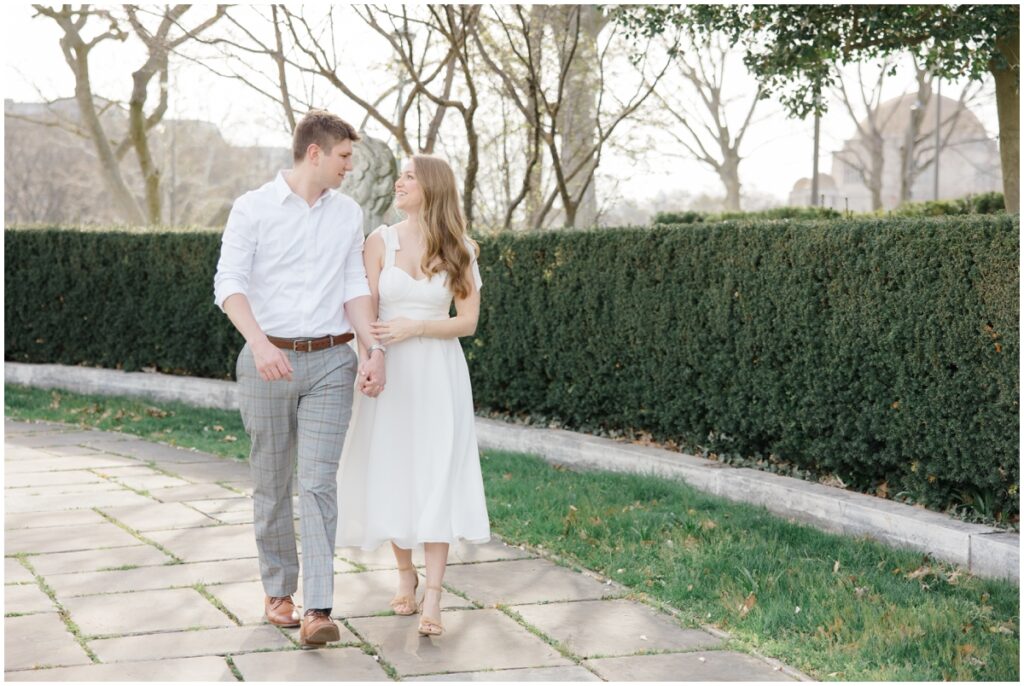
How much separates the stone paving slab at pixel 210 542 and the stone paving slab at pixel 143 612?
68 centimetres

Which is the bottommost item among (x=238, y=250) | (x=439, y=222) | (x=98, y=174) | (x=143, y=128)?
(x=238, y=250)

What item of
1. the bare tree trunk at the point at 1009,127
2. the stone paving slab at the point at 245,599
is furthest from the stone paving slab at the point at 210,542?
the bare tree trunk at the point at 1009,127

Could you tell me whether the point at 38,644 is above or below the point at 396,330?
below

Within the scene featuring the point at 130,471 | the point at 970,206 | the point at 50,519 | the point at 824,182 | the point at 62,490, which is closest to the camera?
the point at 50,519

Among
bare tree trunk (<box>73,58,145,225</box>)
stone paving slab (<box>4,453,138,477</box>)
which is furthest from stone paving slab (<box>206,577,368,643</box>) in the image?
bare tree trunk (<box>73,58,145,225</box>)

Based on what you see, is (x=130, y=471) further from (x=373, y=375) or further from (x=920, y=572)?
(x=920, y=572)

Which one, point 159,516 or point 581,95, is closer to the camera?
point 159,516

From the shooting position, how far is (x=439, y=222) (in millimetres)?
4836

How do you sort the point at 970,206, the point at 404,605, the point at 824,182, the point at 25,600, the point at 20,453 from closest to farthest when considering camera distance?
the point at 404,605 → the point at 25,600 → the point at 20,453 → the point at 970,206 → the point at 824,182

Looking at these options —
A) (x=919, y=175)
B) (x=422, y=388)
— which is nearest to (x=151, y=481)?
(x=422, y=388)

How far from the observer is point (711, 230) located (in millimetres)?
7711

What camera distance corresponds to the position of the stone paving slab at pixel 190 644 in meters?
4.42

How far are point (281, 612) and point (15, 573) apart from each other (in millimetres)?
1646

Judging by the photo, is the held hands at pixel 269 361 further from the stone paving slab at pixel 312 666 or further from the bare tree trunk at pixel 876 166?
the bare tree trunk at pixel 876 166
